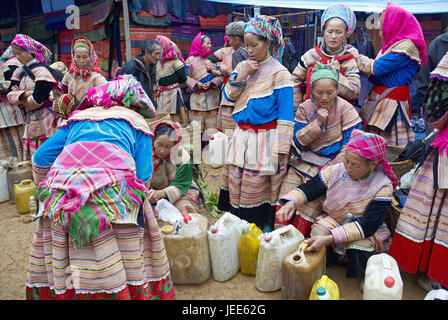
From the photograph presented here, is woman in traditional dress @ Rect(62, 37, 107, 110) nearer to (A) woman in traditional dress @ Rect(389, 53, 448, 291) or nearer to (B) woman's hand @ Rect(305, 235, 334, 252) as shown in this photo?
(B) woman's hand @ Rect(305, 235, 334, 252)

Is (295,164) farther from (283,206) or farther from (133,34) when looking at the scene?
(133,34)

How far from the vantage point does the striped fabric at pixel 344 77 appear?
3193 mm

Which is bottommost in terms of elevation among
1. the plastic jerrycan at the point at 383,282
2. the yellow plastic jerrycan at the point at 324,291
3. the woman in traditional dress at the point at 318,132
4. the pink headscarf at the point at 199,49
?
the yellow plastic jerrycan at the point at 324,291

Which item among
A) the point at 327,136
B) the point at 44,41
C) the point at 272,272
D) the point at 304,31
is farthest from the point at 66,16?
the point at 272,272

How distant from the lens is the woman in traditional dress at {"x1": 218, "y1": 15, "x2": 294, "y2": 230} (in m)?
2.89

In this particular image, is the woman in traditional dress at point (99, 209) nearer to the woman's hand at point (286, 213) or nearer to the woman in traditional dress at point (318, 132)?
the woman's hand at point (286, 213)

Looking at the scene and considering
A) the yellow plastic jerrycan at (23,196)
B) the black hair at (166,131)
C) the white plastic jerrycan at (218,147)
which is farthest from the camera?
the white plastic jerrycan at (218,147)

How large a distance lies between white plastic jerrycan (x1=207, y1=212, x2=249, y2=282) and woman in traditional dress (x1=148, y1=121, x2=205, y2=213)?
48cm

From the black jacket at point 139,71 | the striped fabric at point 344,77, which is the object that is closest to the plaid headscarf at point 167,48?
the black jacket at point 139,71

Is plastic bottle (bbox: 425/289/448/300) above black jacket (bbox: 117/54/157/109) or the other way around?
the other way around

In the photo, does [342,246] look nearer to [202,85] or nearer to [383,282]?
[383,282]

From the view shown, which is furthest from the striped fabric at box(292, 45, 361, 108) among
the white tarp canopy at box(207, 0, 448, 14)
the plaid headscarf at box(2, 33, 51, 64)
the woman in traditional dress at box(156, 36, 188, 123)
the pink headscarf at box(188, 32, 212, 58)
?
the plaid headscarf at box(2, 33, 51, 64)

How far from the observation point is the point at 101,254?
185 centimetres

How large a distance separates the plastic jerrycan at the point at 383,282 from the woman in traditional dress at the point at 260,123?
1.15 m
